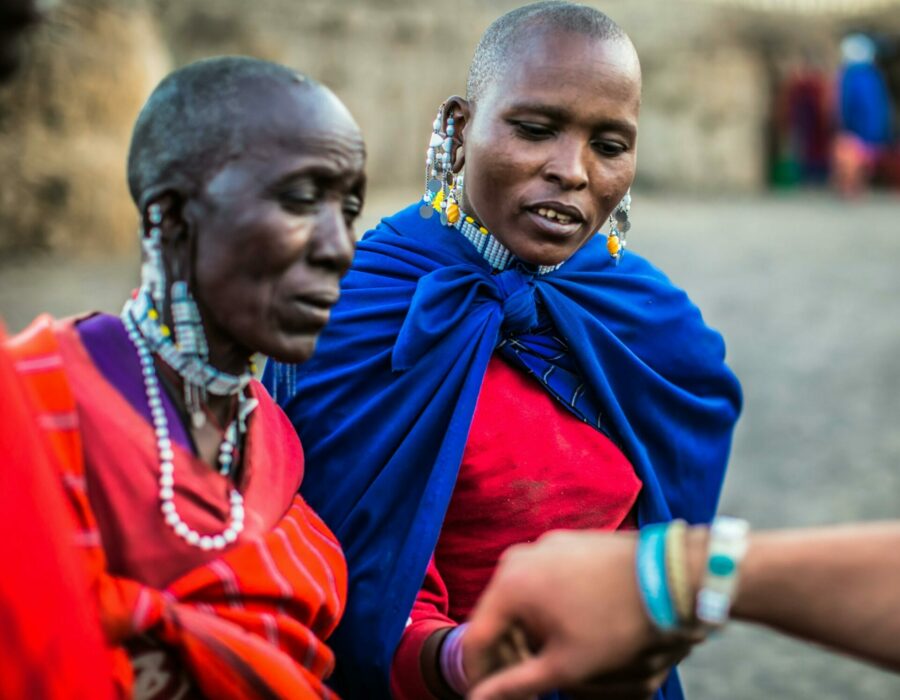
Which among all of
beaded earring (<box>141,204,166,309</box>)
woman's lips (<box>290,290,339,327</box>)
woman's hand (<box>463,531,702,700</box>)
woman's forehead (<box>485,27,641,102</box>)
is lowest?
woman's hand (<box>463,531,702,700</box>)

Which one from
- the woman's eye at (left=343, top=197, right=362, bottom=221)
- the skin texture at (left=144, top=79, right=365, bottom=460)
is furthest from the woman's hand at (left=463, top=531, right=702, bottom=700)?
the woman's eye at (left=343, top=197, right=362, bottom=221)

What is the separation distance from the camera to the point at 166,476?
5.94 ft

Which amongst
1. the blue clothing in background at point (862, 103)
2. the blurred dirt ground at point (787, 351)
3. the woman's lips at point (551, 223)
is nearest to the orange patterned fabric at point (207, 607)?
the woman's lips at point (551, 223)

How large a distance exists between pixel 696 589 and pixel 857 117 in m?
19.0

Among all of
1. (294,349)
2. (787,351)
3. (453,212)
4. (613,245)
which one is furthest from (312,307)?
(787,351)

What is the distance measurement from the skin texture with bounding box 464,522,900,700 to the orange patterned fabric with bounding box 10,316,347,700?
37 centimetres

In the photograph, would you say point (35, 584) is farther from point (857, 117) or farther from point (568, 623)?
point (857, 117)

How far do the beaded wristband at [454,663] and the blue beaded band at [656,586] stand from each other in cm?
62

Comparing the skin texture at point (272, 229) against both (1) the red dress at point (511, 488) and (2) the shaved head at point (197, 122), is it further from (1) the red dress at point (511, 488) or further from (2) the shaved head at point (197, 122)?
(1) the red dress at point (511, 488)

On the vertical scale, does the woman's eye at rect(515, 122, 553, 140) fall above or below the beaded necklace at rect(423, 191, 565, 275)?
above

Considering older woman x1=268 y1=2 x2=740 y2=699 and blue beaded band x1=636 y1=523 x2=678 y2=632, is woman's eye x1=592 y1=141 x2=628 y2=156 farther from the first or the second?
A: blue beaded band x1=636 y1=523 x2=678 y2=632

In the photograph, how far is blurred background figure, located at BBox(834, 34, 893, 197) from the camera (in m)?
18.9

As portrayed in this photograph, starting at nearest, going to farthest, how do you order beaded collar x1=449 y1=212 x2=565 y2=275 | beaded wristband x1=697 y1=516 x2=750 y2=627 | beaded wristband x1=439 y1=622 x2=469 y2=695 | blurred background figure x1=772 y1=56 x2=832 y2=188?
beaded wristband x1=697 y1=516 x2=750 y2=627
beaded wristband x1=439 y1=622 x2=469 y2=695
beaded collar x1=449 y1=212 x2=565 y2=275
blurred background figure x1=772 y1=56 x2=832 y2=188

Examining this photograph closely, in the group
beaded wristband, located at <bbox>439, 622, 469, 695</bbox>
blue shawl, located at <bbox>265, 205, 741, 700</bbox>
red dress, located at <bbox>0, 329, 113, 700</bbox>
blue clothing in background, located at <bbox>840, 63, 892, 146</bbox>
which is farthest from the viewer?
blue clothing in background, located at <bbox>840, 63, 892, 146</bbox>
